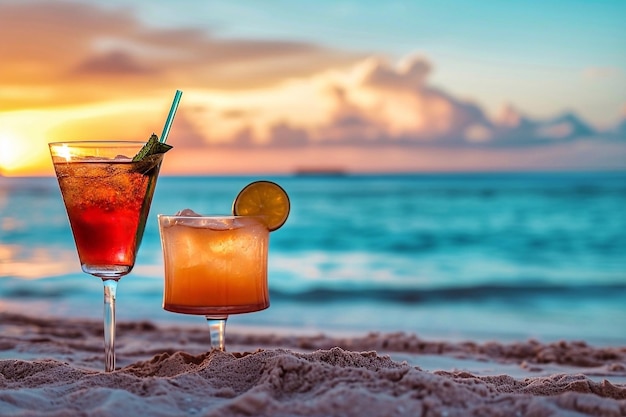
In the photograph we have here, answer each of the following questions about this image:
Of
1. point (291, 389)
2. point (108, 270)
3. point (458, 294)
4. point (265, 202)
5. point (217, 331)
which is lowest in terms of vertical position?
point (458, 294)

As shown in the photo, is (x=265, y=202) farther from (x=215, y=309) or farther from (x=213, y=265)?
(x=215, y=309)

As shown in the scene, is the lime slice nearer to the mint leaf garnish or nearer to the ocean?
the mint leaf garnish

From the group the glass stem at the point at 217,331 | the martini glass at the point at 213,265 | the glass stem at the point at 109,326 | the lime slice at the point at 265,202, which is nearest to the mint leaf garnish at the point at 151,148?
the martini glass at the point at 213,265

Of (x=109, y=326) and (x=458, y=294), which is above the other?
(x=109, y=326)

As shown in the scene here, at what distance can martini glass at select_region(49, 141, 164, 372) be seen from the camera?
2.79 m

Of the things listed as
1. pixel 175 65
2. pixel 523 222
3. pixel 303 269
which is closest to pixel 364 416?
pixel 303 269

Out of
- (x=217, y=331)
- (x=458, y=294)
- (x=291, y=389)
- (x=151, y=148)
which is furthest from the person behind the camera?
(x=458, y=294)

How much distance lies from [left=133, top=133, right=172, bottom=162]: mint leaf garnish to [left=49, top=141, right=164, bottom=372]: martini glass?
0.02 meters

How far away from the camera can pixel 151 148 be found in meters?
2.75

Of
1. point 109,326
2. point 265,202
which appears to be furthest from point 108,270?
point 265,202

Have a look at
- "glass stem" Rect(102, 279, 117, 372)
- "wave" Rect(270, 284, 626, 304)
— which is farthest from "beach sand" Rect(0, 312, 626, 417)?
"wave" Rect(270, 284, 626, 304)

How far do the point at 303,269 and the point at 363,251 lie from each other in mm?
3347

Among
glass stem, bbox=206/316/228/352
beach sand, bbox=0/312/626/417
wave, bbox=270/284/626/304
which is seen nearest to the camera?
beach sand, bbox=0/312/626/417

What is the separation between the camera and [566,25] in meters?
18.2
